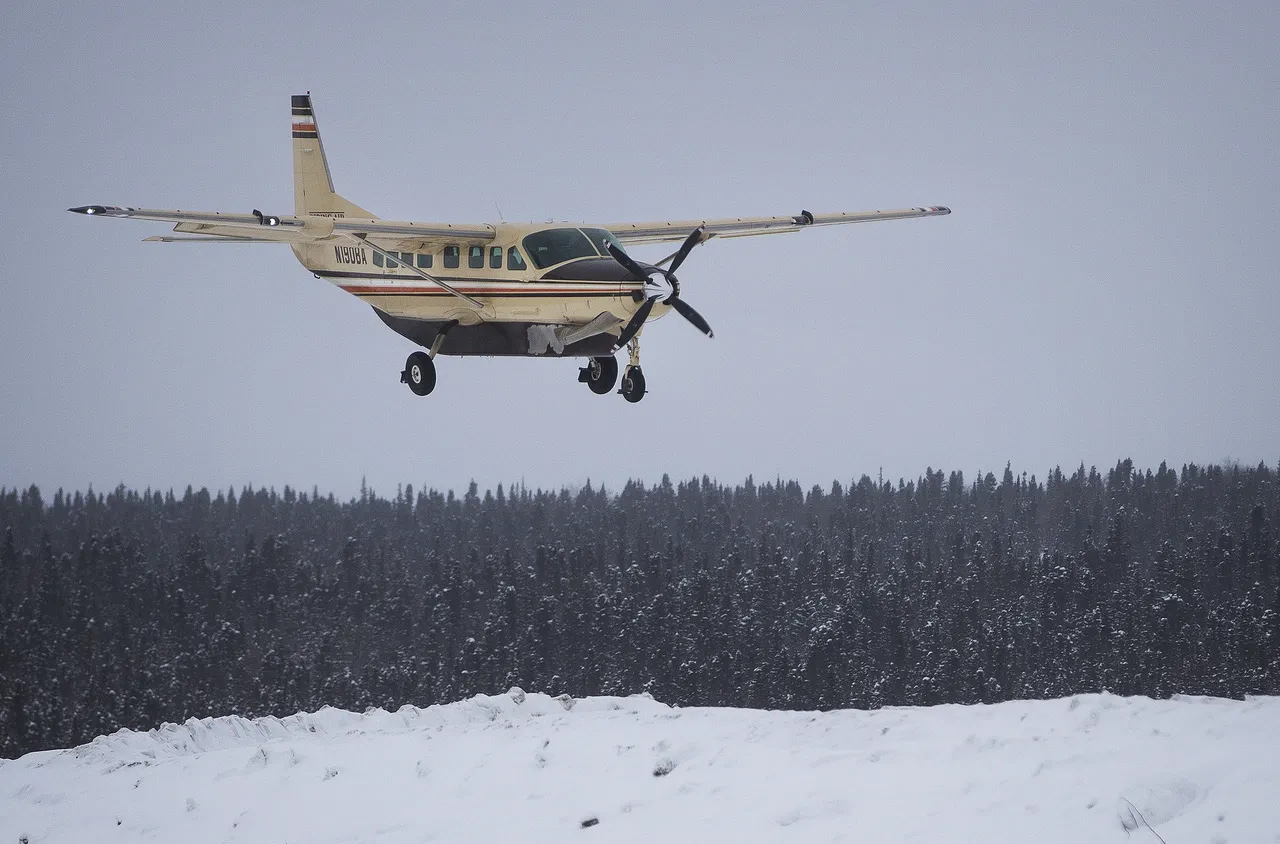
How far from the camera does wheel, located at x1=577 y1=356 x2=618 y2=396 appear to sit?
31484 mm

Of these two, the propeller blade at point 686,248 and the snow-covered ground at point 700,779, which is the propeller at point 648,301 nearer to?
the propeller blade at point 686,248

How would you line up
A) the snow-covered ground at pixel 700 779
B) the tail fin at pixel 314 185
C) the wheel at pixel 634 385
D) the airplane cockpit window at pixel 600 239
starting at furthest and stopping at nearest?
the tail fin at pixel 314 185
the wheel at pixel 634 385
the airplane cockpit window at pixel 600 239
the snow-covered ground at pixel 700 779

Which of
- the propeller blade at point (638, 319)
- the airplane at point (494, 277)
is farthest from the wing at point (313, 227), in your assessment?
the propeller blade at point (638, 319)

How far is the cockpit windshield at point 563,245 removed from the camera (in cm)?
2877

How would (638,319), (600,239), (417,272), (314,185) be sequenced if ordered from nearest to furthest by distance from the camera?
(638,319) < (600,239) < (417,272) < (314,185)

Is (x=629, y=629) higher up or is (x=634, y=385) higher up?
(x=634, y=385)

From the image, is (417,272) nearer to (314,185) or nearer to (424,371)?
(424,371)

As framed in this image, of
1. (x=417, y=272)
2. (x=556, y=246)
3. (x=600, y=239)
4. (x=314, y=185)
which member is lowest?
(x=417, y=272)

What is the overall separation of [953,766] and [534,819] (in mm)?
9495

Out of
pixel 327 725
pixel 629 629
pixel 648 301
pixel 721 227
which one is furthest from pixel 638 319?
pixel 629 629

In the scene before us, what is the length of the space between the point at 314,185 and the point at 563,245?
13.3 metres

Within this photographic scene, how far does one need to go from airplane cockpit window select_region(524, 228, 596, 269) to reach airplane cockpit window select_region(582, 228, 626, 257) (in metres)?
0.14

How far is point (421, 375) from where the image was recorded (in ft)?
101

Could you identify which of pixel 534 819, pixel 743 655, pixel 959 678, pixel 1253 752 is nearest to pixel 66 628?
pixel 743 655
